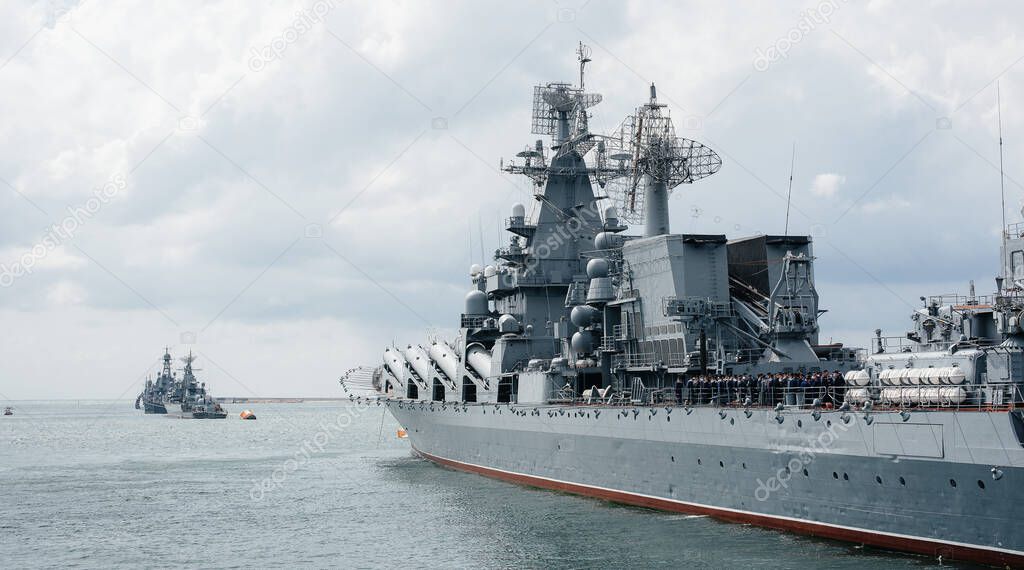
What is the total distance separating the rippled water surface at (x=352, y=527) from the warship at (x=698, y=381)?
1.29m

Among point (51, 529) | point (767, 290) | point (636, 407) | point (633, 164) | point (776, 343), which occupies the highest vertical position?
point (633, 164)

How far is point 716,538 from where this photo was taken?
27.5 m

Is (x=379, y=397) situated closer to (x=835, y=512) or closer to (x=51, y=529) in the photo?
(x=51, y=529)

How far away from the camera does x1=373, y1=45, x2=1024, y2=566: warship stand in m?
23.6


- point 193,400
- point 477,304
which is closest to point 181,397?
point 193,400

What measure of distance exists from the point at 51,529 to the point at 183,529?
194 inches

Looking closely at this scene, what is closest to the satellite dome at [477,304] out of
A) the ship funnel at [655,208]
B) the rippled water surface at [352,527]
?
the rippled water surface at [352,527]

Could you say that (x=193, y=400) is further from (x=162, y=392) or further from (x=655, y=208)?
(x=655, y=208)

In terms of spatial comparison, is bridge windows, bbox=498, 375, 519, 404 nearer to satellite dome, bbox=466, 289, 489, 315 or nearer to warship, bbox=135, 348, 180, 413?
satellite dome, bbox=466, 289, 489, 315

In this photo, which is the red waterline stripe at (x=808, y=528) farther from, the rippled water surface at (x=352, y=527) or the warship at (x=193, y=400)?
the warship at (x=193, y=400)

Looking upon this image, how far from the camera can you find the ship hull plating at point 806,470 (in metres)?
22.2

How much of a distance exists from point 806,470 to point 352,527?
15.7 meters

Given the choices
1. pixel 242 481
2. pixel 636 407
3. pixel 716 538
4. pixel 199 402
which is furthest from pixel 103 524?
pixel 199 402

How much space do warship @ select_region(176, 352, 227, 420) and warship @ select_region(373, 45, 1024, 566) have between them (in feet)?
315
